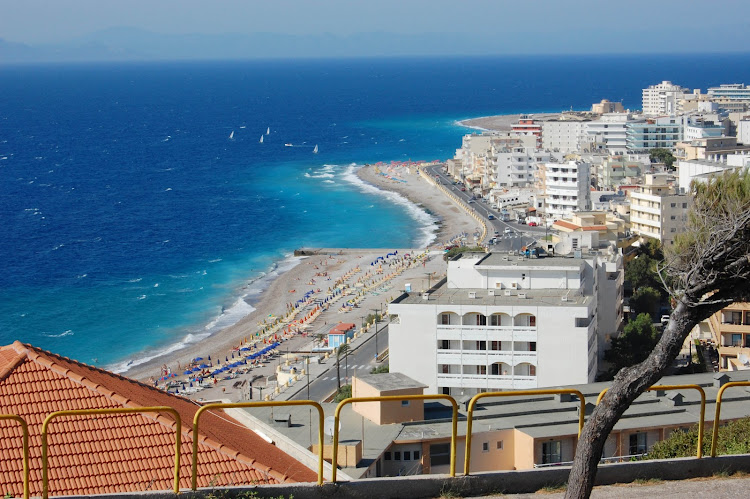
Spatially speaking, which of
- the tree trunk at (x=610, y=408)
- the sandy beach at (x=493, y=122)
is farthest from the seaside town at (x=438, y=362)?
the sandy beach at (x=493, y=122)

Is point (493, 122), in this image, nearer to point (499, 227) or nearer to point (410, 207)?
point (410, 207)

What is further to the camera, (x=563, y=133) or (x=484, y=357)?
(x=563, y=133)

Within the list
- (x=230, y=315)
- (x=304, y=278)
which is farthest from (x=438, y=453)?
(x=304, y=278)

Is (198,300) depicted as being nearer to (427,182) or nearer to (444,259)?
(444,259)

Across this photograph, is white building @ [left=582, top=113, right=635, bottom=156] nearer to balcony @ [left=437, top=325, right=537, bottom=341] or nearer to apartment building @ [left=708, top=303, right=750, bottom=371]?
apartment building @ [left=708, top=303, right=750, bottom=371]

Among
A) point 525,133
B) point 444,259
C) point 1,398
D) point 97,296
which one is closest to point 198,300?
point 97,296

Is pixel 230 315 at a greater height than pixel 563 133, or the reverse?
pixel 563 133
